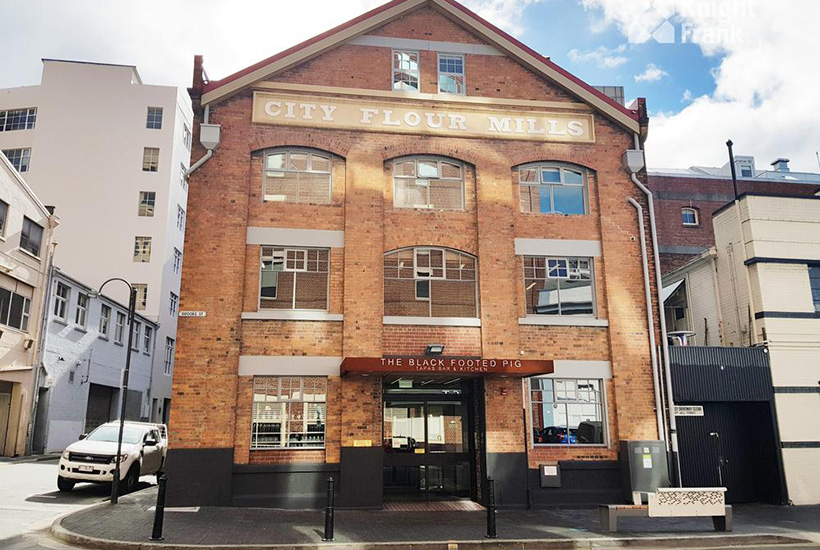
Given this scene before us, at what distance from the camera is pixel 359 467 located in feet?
49.5

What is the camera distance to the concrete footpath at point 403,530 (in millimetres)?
10953

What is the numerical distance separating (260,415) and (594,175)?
10738mm

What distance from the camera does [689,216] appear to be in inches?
1228

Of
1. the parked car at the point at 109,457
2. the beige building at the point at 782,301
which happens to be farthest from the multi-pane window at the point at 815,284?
the parked car at the point at 109,457

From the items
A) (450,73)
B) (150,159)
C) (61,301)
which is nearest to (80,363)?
(61,301)

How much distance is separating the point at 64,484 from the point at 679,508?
46.1ft

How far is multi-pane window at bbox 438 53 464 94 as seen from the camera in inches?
704

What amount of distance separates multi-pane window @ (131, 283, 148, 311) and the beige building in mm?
31148

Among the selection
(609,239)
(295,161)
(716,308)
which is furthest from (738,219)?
(295,161)

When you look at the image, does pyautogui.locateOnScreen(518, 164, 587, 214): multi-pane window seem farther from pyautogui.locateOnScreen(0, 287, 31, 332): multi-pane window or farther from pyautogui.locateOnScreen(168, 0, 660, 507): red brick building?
pyautogui.locateOnScreen(0, 287, 31, 332): multi-pane window

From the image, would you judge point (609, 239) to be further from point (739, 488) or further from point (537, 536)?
point (537, 536)

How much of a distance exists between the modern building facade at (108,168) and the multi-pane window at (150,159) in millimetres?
62

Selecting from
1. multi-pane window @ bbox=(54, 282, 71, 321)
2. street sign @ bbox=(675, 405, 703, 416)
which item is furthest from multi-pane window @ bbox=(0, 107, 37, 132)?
street sign @ bbox=(675, 405, 703, 416)

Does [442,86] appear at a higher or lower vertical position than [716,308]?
higher
